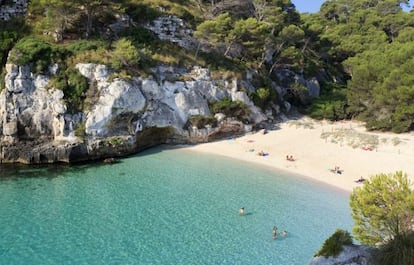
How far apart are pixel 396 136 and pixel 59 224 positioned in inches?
1281

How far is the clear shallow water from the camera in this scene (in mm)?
14445

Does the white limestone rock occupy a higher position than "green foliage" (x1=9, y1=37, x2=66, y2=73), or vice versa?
"green foliage" (x1=9, y1=37, x2=66, y2=73)

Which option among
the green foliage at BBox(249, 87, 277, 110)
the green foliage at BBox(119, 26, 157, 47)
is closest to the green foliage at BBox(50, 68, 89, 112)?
the green foliage at BBox(119, 26, 157, 47)

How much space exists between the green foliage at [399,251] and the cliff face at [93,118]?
2394 cm

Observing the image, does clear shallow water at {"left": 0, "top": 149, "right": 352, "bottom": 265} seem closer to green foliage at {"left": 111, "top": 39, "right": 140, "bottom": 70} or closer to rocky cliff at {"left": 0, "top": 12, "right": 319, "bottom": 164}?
rocky cliff at {"left": 0, "top": 12, "right": 319, "bottom": 164}

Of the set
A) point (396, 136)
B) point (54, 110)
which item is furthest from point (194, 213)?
point (396, 136)

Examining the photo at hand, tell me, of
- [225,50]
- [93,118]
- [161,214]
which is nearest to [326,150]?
[225,50]

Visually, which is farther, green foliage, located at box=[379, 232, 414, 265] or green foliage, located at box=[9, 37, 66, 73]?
green foliage, located at box=[9, 37, 66, 73]

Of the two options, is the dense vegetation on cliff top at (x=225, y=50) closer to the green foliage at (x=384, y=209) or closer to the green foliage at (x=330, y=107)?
the green foliage at (x=330, y=107)

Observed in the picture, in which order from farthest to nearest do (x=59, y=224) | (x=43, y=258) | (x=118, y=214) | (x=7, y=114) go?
1. (x=7, y=114)
2. (x=118, y=214)
3. (x=59, y=224)
4. (x=43, y=258)

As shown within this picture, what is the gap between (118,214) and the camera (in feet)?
59.9

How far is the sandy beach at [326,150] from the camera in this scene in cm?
2702

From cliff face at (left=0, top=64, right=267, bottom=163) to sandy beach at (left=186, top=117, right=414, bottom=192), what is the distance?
4.66 meters

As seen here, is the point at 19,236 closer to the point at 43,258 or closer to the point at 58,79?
the point at 43,258
